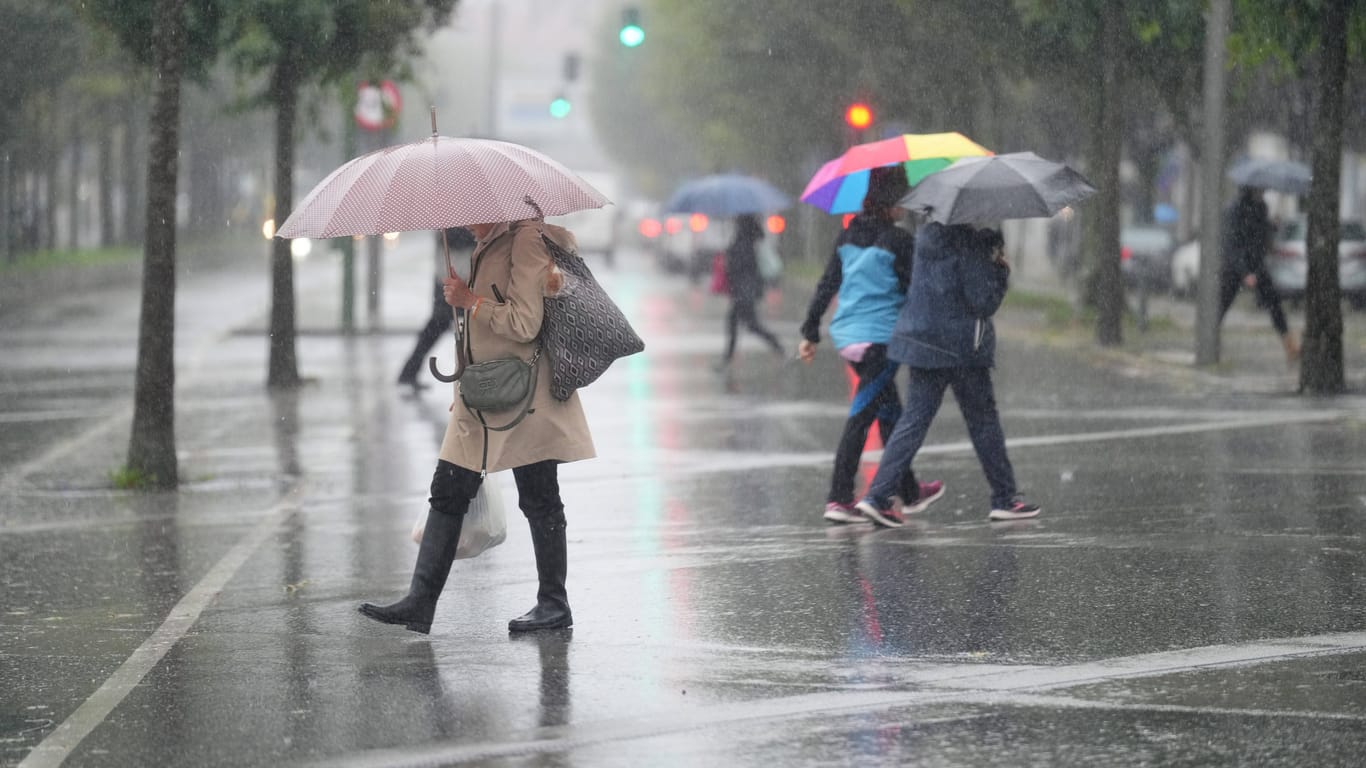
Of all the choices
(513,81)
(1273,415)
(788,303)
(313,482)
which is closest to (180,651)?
(313,482)

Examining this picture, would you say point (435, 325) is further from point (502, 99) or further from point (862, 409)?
point (502, 99)

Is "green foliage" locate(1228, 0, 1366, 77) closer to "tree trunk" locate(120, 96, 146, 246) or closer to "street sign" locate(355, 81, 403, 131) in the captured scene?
"street sign" locate(355, 81, 403, 131)

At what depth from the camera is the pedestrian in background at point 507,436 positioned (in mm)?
7488

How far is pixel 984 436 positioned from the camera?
10.3 m

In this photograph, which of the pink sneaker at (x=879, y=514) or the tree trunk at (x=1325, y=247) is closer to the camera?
the pink sneaker at (x=879, y=514)

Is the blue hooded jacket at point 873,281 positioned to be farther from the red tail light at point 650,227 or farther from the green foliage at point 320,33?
the red tail light at point 650,227

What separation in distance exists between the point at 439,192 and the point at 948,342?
3443 millimetres

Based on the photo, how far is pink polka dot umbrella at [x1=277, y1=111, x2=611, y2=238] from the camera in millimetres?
7180

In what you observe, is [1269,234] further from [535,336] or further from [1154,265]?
[1154,265]


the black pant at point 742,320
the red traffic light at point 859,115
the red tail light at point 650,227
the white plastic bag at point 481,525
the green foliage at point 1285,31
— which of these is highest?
the red traffic light at point 859,115

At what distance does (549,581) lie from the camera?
25.6 feet

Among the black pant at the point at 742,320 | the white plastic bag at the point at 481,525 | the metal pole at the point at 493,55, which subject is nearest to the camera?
the white plastic bag at the point at 481,525

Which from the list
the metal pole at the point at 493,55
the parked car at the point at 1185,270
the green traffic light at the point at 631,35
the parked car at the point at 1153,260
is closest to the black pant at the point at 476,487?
the green traffic light at the point at 631,35

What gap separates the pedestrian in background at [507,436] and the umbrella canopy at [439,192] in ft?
0.67
